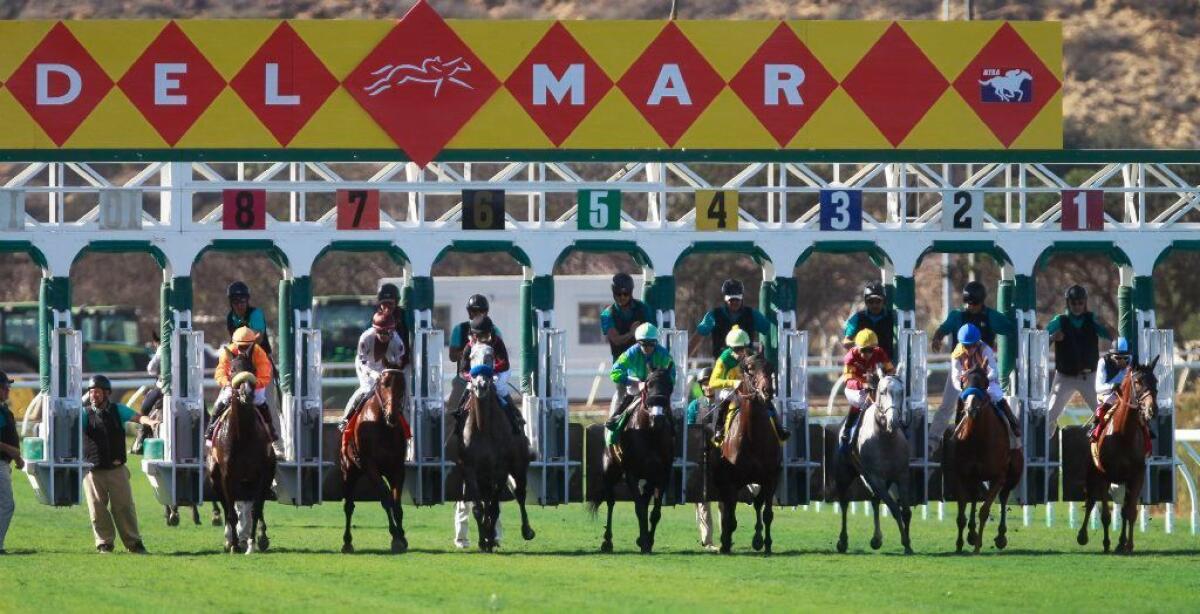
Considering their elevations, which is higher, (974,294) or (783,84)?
(783,84)

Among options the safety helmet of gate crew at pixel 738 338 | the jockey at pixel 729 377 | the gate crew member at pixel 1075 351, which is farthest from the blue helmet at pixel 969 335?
the safety helmet of gate crew at pixel 738 338

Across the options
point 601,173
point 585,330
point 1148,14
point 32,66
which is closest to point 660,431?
point 32,66

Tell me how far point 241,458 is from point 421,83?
151 inches

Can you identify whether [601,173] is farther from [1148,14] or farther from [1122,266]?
[1122,266]

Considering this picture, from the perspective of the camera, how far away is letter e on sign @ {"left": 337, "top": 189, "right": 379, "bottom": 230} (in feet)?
64.1

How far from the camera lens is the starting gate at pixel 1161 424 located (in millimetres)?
20078

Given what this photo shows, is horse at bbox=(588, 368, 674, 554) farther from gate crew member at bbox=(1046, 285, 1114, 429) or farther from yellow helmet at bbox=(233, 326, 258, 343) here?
gate crew member at bbox=(1046, 285, 1114, 429)

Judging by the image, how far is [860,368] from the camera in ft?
62.4

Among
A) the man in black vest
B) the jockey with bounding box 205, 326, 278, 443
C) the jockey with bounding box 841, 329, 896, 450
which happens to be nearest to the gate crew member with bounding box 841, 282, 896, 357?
the man in black vest

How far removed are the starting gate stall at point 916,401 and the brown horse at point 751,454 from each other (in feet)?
5.54

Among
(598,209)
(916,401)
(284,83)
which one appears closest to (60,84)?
(284,83)

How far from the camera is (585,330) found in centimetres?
4369

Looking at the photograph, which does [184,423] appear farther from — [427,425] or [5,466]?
[427,425]

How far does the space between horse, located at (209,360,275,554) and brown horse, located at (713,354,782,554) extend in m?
3.64
